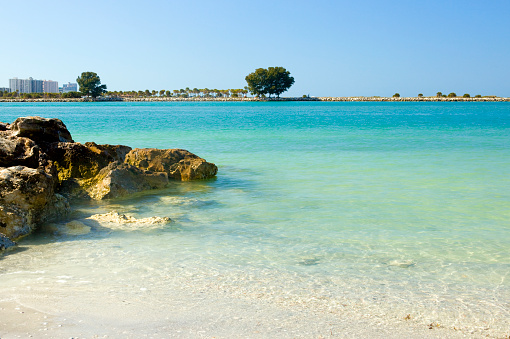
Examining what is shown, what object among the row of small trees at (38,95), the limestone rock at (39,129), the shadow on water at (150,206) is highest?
the row of small trees at (38,95)

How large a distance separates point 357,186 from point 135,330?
7.11 m

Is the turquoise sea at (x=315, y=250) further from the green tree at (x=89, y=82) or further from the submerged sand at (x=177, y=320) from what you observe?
the green tree at (x=89, y=82)

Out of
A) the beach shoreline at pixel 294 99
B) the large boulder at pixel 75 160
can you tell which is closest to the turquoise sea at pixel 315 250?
the large boulder at pixel 75 160

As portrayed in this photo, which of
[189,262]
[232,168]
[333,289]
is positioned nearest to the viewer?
[333,289]

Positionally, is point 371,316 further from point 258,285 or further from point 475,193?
point 475,193

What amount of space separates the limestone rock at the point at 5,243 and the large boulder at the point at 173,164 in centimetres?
504

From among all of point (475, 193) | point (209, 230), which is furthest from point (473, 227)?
point (209, 230)

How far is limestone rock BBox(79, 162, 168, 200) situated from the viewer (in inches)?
325

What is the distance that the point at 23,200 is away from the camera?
603cm

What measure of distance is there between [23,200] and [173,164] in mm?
4628

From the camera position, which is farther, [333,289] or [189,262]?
[189,262]

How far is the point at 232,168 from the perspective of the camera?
41.1 feet

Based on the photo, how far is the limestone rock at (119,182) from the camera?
8250 millimetres

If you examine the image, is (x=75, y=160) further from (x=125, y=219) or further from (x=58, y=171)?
(x=125, y=219)
